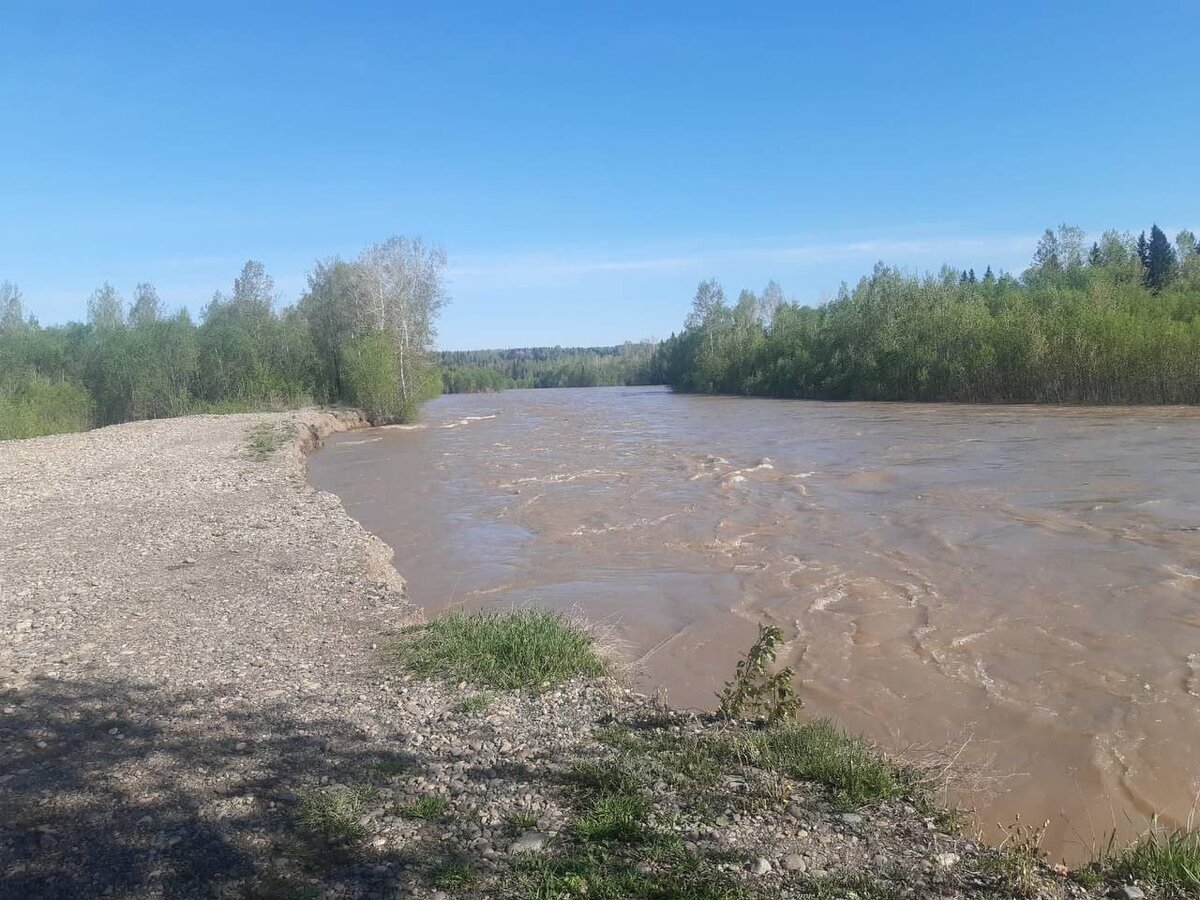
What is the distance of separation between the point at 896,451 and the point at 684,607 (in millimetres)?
15478

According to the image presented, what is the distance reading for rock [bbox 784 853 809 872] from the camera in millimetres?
3281

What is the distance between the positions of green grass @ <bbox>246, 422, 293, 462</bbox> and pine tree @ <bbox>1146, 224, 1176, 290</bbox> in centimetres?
4771

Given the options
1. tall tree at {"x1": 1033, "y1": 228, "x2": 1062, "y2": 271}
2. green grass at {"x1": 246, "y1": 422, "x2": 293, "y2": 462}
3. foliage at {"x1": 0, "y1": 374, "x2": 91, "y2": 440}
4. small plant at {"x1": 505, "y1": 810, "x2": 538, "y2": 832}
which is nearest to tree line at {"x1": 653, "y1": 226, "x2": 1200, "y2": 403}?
tall tree at {"x1": 1033, "y1": 228, "x2": 1062, "y2": 271}

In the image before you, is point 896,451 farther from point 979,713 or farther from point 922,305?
point 922,305

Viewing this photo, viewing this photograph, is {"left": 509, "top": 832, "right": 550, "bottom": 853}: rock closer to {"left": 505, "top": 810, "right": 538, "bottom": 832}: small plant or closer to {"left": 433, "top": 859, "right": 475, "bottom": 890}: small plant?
{"left": 505, "top": 810, "right": 538, "bottom": 832}: small plant

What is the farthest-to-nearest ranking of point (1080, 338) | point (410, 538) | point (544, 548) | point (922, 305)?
point (922, 305)
point (1080, 338)
point (410, 538)
point (544, 548)

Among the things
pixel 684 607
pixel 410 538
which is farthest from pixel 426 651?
pixel 410 538

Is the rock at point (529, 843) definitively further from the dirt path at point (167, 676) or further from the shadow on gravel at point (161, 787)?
the dirt path at point (167, 676)

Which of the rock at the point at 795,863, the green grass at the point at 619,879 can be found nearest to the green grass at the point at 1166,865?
the rock at the point at 795,863

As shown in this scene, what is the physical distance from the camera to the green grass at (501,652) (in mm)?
5801

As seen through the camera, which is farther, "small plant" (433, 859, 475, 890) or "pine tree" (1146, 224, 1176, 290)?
"pine tree" (1146, 224, 1176, 290)

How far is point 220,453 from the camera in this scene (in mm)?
21953

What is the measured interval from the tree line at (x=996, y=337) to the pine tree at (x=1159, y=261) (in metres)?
0.18

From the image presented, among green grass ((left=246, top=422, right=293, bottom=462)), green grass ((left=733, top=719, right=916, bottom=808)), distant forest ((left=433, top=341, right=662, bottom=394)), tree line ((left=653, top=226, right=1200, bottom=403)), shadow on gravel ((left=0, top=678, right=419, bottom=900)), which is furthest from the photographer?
distant forest ((left=433, top=341, right=662, bottom=394))
